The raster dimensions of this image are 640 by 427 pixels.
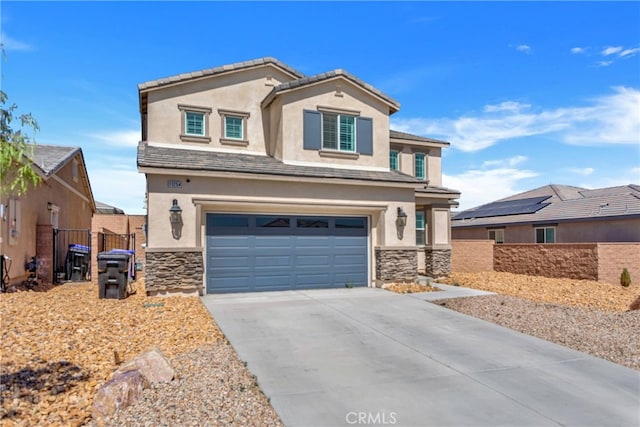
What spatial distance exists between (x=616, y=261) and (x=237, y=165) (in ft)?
50.3

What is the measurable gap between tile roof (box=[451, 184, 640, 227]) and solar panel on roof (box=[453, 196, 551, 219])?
365 millimetres

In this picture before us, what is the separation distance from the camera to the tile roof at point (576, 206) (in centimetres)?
1928

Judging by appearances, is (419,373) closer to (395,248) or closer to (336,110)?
(395,248)

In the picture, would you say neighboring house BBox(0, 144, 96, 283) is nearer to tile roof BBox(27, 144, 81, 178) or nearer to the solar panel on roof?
tile roof BBox(27, 144, 81, 178)

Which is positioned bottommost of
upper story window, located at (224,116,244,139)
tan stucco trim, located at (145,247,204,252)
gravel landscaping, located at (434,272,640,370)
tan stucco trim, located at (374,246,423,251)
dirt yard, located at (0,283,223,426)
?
gravel landscaping, located at (434,272,640,370)

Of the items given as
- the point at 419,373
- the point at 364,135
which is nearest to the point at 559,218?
the point at 364,135

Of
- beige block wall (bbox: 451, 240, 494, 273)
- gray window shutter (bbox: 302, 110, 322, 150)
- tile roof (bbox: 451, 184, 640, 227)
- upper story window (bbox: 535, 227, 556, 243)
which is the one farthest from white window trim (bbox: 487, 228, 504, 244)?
gray window shutter (bbox: 302, 110, 322, 150)

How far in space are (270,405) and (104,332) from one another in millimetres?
4203

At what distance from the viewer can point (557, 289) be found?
13867 millimetres

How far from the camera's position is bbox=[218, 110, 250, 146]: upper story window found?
14438mm

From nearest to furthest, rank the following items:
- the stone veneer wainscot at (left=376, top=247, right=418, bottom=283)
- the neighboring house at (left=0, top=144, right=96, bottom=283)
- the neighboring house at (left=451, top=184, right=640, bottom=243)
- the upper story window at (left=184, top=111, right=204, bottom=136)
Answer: the neighboring house at (left=0, top=144, right=96, bottom=283), the stone veneer wainscot at (left=376, top=247, right=418, bottom=283), the upper story window at (left=184, top=111, right=204, bottom=136), the neighboring house at (left=451, top=184, right=640, bottom=243)

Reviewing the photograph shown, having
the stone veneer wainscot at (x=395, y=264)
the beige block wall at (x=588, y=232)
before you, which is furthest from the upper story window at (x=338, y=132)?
the beige block wall at (x=588, y=232)

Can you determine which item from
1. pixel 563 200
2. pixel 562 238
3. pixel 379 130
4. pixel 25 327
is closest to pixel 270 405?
pixel 25 327

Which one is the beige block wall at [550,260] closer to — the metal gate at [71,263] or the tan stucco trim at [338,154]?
the tan stucco trim at [338,154]
